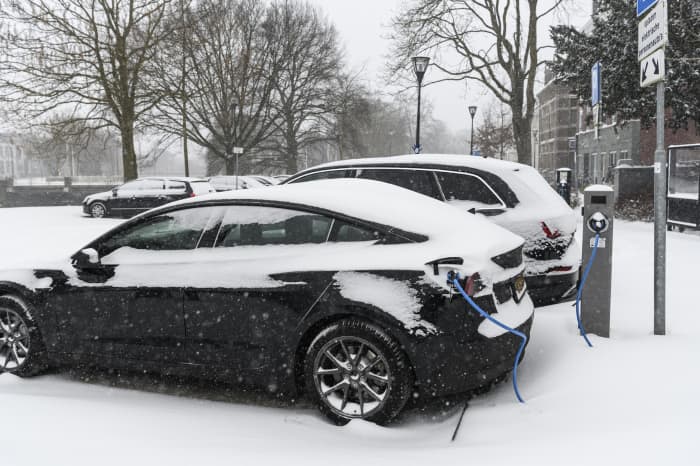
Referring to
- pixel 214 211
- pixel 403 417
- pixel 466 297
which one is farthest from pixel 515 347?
pixel 214 211

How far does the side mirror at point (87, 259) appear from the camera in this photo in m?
4.43

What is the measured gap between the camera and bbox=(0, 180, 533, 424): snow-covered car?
11.9ft

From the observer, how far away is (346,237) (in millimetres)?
3955

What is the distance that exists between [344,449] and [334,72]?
38.8m

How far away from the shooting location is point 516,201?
5949 millimetres

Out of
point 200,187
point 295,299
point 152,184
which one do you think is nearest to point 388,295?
point 295,299

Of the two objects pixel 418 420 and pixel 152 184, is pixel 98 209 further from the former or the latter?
pixel 418 420

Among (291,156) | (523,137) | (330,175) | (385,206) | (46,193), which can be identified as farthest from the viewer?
(46,193)

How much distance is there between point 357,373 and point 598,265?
8.38 ft

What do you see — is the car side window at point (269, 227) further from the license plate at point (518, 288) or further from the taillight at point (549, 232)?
the taillight at point (549, 232)

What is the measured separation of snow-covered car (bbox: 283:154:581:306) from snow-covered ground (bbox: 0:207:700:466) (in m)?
0.61

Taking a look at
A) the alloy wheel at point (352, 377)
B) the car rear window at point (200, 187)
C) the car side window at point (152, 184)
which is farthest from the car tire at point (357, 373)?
the car side window at point (152, 184)

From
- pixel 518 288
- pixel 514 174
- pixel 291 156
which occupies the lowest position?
pixel 518 288

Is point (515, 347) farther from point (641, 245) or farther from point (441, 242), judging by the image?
point (641, 245)
